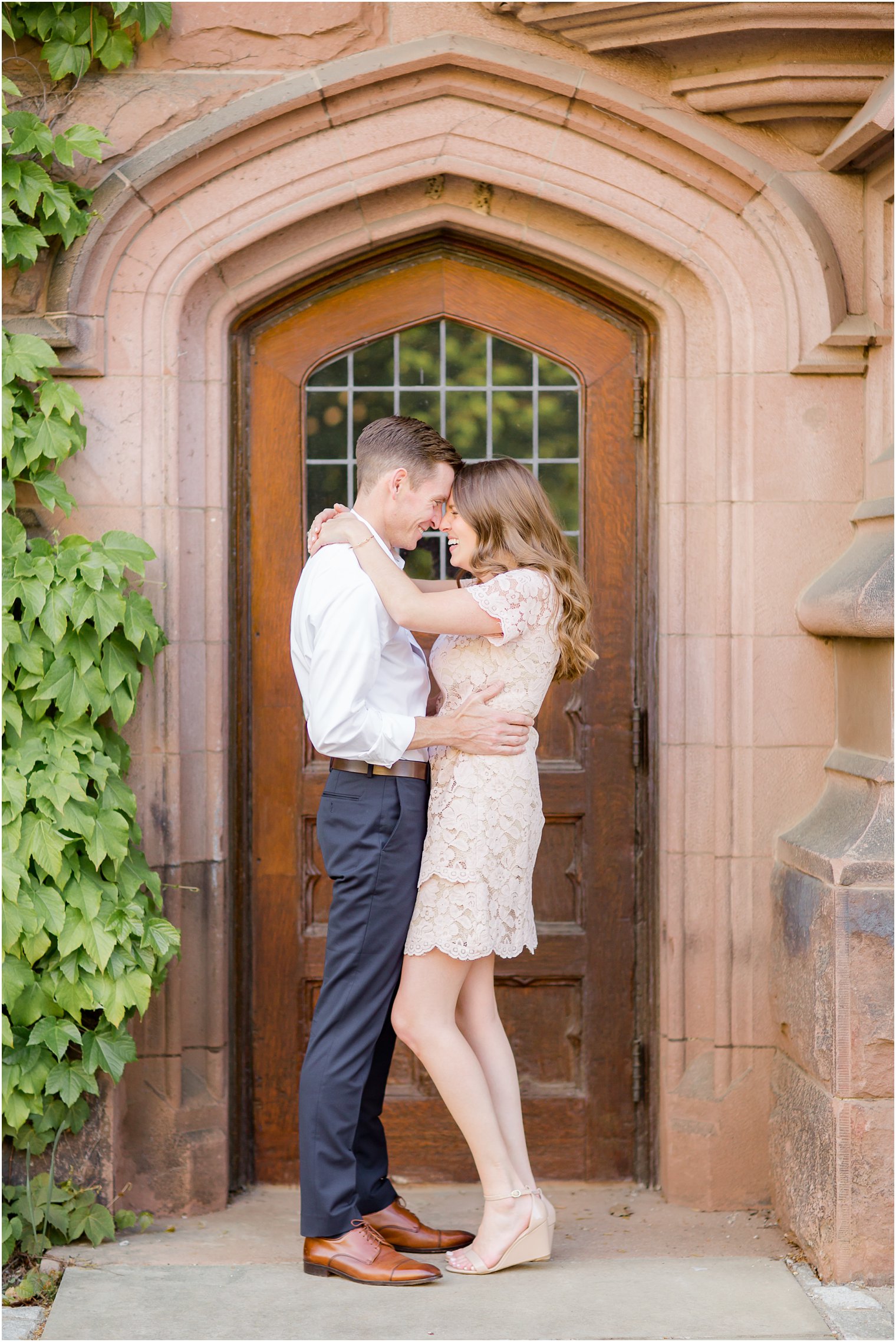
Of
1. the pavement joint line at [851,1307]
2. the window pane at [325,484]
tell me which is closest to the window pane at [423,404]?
the window pane at [325,484]

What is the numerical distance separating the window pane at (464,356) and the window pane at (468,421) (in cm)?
4

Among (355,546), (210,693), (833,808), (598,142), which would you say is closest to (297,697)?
(210,693)

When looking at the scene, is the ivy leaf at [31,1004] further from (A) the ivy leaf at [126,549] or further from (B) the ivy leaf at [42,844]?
(A) the ivy leaf at [126,549]

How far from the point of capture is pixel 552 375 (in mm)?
3992

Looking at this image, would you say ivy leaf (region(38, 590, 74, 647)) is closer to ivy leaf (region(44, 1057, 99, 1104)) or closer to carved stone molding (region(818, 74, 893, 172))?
ivy leaf (region(44, 1057, 99, 1104))

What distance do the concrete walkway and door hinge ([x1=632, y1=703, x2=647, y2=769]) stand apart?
1.38 meters

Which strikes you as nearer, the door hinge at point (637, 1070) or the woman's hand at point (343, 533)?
the woman's hand at point (343, 533)

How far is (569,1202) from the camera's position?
387cm

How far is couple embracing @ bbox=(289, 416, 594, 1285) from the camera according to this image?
A: 3.06m

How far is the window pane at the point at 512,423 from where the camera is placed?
3.99 metres

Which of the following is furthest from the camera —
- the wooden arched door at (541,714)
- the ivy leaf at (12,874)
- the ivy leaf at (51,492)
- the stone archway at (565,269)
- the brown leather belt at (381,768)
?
the wooden arched door at (541,714)

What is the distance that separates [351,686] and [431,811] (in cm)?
41

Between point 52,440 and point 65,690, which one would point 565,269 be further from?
point 65,690

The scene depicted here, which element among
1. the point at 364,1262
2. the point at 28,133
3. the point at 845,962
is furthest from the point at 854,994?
the point at 28,133
